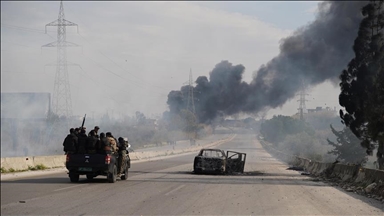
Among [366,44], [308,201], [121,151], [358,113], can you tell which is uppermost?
[366,44]

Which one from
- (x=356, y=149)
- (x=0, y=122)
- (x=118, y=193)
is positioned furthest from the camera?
(x=0, y=122)

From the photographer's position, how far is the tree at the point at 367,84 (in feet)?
103

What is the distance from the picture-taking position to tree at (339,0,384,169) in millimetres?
31500

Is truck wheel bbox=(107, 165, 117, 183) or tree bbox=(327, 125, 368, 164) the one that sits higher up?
tree bbox=(327, 125, 368, 164)

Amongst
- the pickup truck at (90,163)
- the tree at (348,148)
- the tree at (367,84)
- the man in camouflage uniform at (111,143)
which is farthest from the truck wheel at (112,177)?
the tree at (348,148)

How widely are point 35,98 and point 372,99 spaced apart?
60847mm

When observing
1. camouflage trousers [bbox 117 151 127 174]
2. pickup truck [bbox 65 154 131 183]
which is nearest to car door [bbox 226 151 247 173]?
camouflage trousers [bbox 117 151 127 174]

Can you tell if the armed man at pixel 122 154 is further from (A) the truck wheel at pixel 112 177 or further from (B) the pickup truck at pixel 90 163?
(B) the pickup truck at pixel 90 163

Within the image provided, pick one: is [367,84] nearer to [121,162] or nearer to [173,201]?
[121,162]

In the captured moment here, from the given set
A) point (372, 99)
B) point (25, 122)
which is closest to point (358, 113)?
point (372, 99)

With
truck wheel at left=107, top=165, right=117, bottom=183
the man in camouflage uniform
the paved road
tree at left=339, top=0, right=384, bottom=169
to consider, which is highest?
tree at left=339, top=0, right=384, bottom=169

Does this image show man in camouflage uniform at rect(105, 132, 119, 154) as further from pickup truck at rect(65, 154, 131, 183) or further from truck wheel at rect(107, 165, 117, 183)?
truck wheel at rect(107, 165, 117, 183)

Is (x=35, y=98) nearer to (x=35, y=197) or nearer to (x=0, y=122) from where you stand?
(x=0, y=122)

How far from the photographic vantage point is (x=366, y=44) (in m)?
35.7
